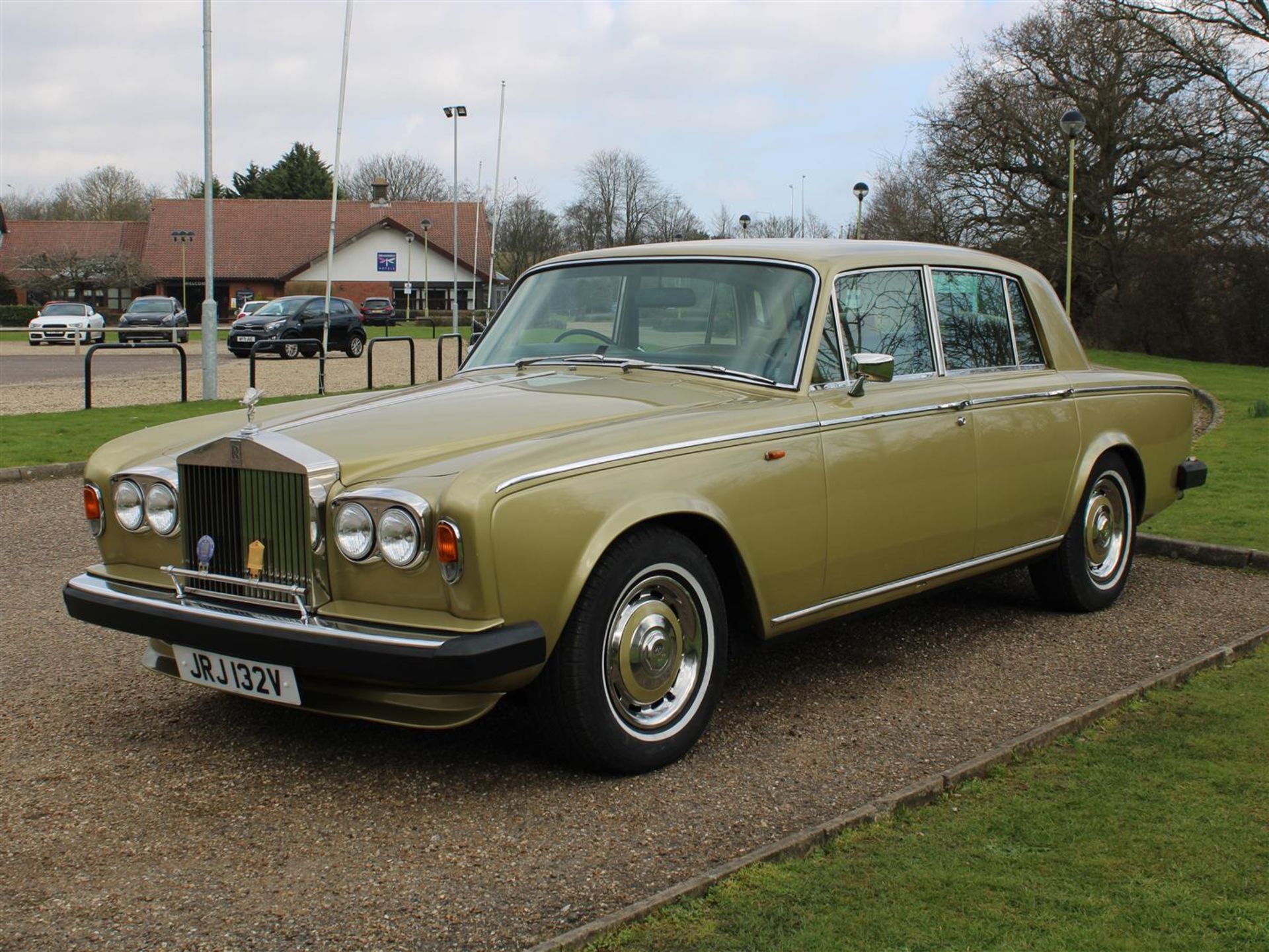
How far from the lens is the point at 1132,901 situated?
3254 millimetres

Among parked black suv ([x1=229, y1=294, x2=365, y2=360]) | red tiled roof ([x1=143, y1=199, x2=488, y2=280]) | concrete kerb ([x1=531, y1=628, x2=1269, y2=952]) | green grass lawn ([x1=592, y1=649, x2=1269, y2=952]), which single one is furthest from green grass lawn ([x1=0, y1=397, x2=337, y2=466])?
red tiled roof ([x1=143, y1=199, x2=488, y2=280])

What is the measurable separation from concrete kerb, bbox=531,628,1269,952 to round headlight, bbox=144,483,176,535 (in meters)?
2.12

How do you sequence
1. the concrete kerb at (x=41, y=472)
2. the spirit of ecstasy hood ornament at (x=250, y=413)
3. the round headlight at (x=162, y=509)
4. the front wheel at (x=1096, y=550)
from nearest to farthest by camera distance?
1. the spirit of ecstasy hood ornament at (x=250, y=413)
2. the round headlight at (x=162, y=509)
3. the front wheel at (x=1096, y=550)
4. the concrete kerb at (x=41, y=472)

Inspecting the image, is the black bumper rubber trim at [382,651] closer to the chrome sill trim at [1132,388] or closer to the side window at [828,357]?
the side window at [828,357]

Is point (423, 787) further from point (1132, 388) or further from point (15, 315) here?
point (15, 315)

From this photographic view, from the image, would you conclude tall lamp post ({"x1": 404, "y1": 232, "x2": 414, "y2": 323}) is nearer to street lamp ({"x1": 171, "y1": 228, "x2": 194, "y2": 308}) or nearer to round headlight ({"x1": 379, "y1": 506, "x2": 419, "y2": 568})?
street lamp ({"x1": 171, "y1": 228, "x2": 194, "y2": 308})

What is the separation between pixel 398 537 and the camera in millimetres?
3773

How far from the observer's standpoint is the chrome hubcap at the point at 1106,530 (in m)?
6.41

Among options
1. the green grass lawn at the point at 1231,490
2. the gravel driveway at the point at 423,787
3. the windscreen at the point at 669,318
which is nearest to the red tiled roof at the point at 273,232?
the green grass lawn at the point at 1231,490

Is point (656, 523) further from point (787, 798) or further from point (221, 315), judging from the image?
point (221, 315)

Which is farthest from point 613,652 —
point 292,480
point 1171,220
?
point 1171,220

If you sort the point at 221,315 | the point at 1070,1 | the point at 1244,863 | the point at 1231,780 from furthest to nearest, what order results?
1. the point at 221,315
2. the point at 1070,1
3. the point at 1231,780
4. the point at 1244,863

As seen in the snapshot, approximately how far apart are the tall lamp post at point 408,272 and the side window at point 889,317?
60.3 meters

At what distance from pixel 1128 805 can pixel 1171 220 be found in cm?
3072
